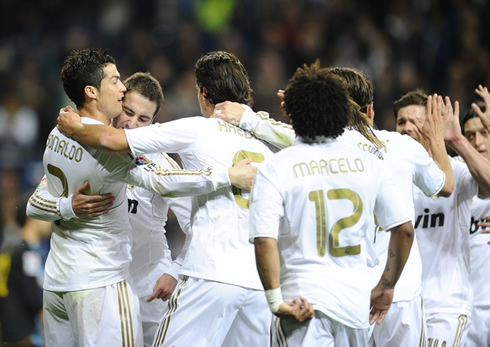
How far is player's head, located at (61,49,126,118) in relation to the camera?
199 inches

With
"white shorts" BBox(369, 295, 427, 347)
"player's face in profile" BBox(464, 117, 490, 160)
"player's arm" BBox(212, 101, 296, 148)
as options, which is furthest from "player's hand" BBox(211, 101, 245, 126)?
"player's face in profile" BBox(464, 117, 490, 160)

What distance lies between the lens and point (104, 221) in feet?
16.4

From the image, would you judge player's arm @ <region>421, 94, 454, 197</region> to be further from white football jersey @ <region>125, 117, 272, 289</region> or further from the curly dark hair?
the curly dark hair

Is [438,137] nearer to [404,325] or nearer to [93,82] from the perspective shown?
[404,325]

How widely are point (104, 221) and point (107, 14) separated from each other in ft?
32.8

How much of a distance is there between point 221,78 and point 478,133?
2.60m

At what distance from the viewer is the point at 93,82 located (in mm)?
5047

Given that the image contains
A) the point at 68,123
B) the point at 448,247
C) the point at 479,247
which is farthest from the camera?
the point at 479,247

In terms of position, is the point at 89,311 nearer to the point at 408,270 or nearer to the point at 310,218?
the point at 310,218

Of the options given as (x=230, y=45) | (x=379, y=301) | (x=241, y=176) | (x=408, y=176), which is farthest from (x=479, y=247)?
(x=230, y=45)

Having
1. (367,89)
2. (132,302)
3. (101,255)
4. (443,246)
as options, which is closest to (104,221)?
(101,255)

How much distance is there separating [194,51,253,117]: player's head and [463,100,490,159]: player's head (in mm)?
2392

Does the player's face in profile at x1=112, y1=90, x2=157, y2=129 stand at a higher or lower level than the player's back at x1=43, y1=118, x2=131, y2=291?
higher

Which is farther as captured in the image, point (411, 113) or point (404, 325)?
point (411, 113)
